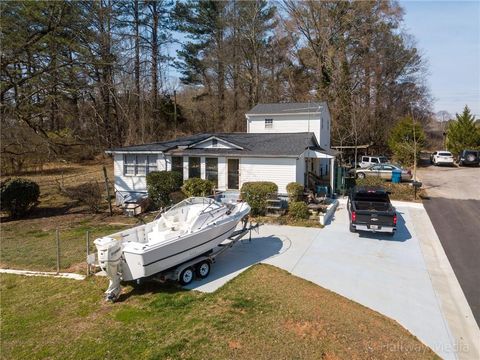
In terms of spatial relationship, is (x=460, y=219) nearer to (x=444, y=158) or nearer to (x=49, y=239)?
(x=49, y=239)

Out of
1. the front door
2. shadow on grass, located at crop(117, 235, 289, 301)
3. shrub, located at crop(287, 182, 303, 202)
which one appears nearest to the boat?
shadow on grass, located at crop(117, 235, 289, 301)

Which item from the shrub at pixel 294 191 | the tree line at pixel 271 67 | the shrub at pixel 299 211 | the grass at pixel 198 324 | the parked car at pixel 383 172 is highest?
the tree line at pixel 271 67

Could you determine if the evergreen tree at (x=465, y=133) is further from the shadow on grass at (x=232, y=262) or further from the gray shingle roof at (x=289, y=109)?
the shadow on grass at (x=232, y=262)

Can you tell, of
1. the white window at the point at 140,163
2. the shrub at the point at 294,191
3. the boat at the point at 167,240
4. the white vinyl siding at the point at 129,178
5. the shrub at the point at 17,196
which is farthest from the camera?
the white window at the point at 140,163

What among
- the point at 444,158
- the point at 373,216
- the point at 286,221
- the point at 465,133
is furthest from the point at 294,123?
the point at 465,133

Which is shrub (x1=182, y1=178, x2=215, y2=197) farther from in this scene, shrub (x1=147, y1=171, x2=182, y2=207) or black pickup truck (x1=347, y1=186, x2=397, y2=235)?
black pickup truck (x1=347, y1=186, x2=397, y2=235)

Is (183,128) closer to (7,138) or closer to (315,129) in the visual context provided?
(315,129)

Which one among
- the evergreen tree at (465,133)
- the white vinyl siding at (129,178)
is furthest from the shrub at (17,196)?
the evergreen tree at (465,133)

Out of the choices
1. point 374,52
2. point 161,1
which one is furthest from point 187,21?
point 374,52
